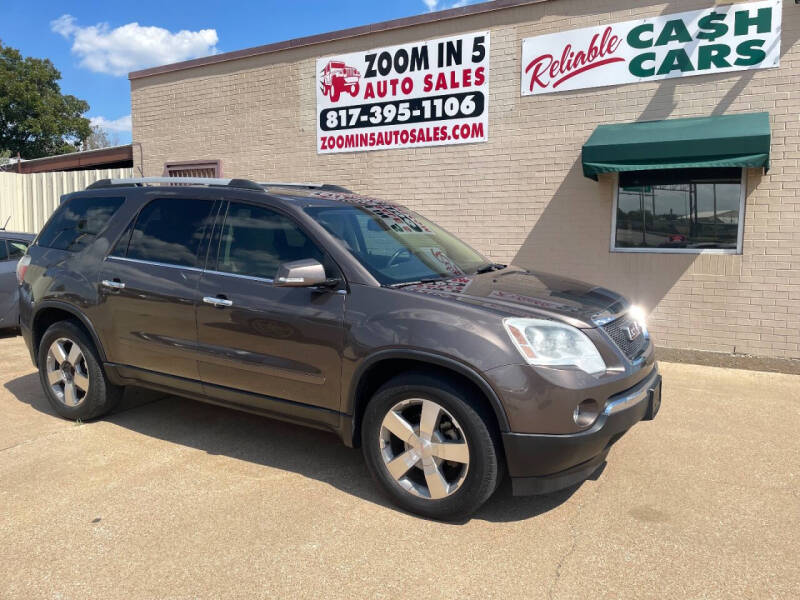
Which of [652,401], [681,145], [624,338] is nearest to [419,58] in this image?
[681,145]

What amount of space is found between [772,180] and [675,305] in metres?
1.66

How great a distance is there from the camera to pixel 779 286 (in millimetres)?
6910

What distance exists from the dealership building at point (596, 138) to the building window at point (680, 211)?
2 centimetres

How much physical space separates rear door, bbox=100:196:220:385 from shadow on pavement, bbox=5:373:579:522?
59 cm

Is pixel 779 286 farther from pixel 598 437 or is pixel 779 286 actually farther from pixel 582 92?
pixel 598 437

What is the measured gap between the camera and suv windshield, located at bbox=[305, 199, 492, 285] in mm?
3912

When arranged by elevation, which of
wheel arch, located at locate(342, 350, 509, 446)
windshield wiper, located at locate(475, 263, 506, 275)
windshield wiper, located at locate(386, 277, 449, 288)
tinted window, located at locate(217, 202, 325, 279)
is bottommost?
wheel arch, located at locate(342, 350, 509, 446)

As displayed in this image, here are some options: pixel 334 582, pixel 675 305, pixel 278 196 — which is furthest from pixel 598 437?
pixel 675 305

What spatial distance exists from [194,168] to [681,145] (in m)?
7.93

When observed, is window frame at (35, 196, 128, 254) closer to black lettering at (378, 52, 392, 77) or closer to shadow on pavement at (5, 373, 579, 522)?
shadow on pavement at (5, 373, 579, 522)

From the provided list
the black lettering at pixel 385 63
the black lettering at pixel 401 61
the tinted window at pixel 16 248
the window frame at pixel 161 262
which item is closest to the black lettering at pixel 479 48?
the black lettering at pixel 401 61

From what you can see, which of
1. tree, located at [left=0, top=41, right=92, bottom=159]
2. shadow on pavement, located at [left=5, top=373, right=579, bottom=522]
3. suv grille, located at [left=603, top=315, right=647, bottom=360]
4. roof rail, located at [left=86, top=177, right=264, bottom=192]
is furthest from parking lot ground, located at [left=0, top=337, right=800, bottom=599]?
tree, located at [left=0, top=41, right=92, bottom=159]

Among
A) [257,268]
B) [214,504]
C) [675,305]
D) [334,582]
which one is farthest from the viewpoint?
[675,305]

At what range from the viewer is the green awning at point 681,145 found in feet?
20.9
